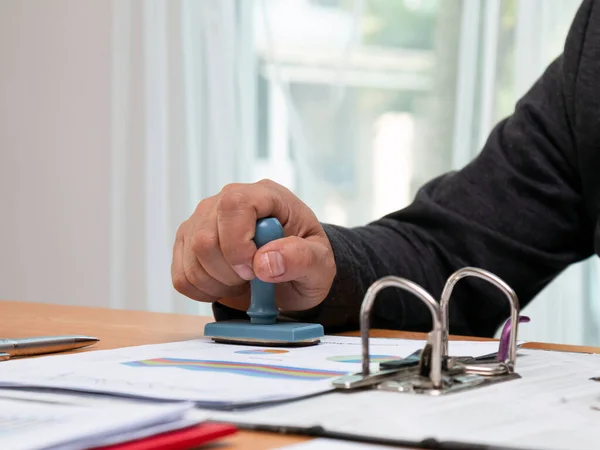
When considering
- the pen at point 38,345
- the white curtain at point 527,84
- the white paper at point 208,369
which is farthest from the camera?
the white curtain at point 527,84

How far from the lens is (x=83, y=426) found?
1.20ft

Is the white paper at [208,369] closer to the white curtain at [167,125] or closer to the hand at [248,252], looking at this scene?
the hand at [248,252]

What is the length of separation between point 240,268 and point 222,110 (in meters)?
1.74

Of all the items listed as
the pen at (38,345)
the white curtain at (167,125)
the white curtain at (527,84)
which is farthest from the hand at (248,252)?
the white curtain at (167,125)

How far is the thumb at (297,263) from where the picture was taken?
2.39 feet

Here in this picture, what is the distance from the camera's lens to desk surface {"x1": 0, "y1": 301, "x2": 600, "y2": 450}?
0.79 meters

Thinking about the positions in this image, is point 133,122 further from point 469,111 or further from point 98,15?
point 469,111

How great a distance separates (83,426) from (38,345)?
1.14 feet

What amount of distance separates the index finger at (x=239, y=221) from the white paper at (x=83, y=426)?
0.32 metres

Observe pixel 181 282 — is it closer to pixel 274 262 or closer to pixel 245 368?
pixel 274 262

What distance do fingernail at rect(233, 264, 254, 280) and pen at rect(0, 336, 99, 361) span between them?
134mm

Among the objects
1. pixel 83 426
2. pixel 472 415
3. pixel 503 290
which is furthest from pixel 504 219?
pixel 83 426

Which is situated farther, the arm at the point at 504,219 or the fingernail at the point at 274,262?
the arm at the point at 504,219

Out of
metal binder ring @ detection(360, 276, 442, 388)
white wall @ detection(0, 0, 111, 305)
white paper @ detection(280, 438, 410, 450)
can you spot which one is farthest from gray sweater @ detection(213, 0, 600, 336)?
white wall @ detection(0, 0, 111, 305)
